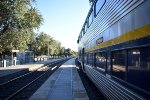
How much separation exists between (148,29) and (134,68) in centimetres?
127

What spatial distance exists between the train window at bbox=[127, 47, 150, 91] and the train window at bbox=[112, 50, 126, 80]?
541 mm

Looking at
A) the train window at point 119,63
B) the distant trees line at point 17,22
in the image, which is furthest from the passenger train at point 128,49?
the distant trees line at point 17,22

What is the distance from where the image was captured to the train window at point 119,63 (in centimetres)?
764

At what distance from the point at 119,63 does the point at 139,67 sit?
1972 millimetres

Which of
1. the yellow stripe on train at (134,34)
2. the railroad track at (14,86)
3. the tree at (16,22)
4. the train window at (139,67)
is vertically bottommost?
the railroad track at (14,86)

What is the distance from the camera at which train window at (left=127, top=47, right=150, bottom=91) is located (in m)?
5.73

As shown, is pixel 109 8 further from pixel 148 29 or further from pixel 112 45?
pixel 148 29

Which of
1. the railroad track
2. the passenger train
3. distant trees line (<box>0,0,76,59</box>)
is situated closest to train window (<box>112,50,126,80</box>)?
the passenger train

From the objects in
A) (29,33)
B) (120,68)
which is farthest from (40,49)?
(120,68)

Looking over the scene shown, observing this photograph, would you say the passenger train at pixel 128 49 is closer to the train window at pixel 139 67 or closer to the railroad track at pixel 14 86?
the train window at pixel 139 67

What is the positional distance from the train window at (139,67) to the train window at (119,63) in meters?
0.54

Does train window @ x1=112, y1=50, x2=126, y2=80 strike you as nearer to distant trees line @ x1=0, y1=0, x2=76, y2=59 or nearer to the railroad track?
the railroad track

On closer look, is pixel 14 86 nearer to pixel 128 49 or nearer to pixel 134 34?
pixel 128 49

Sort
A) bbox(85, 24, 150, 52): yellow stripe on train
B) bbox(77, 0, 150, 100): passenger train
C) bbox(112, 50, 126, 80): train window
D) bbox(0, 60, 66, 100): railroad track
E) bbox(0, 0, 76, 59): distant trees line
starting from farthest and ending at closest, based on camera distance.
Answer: bbox(0, 0, 76, 59): distant trees line < bbox(0, 60, 66, 100): railroad track < bbox(112, 50, 126, 80): train window < bbox(77, 0, 150, 100): passenger train < bbox(85, 24, 150, 52): yellow stripe on train
